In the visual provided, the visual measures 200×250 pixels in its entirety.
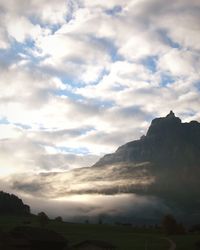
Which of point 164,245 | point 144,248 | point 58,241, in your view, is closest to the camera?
point 58,241

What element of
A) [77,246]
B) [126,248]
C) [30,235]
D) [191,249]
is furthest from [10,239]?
[191,249]

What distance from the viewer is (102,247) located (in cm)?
11838

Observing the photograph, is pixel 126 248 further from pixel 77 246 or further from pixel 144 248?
pixel 77 246

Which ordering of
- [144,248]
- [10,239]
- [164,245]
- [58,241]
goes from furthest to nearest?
[164,245] → [144,248] → [58,241] → [10,239]

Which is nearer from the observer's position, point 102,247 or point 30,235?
point 30,235

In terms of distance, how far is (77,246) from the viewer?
389ft

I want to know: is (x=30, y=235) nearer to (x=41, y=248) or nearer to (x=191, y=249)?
(x=41, y=248)

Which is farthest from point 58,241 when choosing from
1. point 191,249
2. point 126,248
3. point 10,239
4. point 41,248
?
point 191,249

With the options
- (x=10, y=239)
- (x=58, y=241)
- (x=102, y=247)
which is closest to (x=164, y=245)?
(x=102, y=247)

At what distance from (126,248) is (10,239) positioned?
4366 centimetres

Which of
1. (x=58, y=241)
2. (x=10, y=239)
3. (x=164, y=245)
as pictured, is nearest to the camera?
(x=10, y=239)

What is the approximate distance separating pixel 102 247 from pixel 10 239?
2422 centimetres

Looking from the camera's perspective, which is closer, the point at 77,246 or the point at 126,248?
the point at 77,246

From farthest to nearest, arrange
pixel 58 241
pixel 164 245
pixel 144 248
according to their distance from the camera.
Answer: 1. pixel 164 245
2. pixel 144 248
3. pixel 58 241
